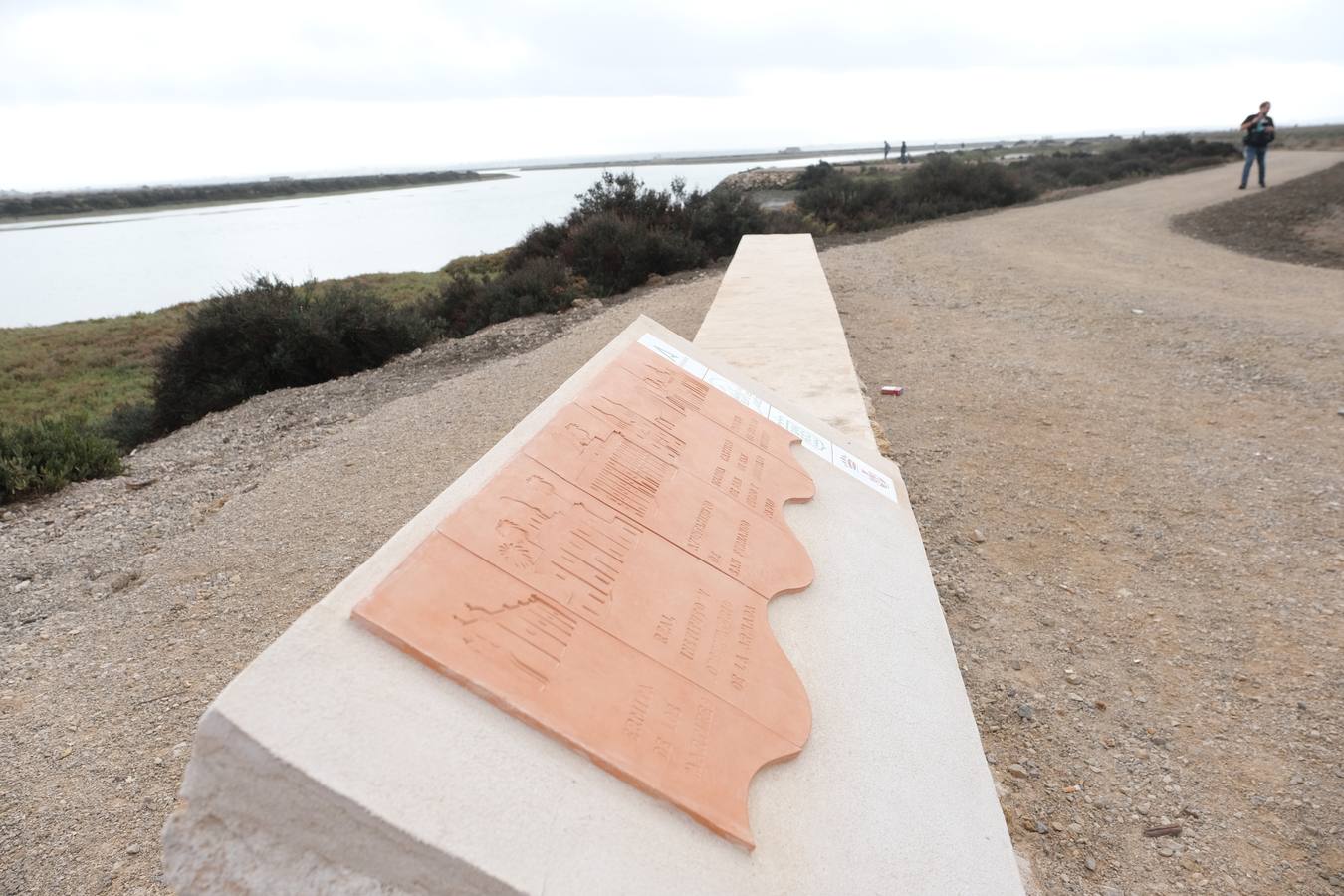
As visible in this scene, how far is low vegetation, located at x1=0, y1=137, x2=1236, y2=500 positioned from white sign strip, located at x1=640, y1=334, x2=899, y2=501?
496cm

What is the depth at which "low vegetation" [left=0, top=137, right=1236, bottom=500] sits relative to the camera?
8570 millimetres

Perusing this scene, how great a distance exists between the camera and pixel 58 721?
9.81ft

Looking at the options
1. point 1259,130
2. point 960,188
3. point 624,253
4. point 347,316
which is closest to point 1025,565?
point 347,316

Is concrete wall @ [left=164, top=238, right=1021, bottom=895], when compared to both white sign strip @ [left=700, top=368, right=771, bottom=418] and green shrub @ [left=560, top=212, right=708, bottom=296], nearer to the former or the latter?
white sign strip @ [left=700, top=368, right=771, bottom=418]

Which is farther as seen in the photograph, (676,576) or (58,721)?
(58,721)

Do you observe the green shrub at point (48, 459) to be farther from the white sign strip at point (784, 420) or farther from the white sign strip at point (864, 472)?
→ the white sign strip at point (864, 472)

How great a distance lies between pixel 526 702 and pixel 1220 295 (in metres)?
9.14

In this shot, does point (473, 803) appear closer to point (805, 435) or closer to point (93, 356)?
point (805, 435)

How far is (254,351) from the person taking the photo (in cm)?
882

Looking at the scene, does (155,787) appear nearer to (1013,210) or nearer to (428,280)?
(428,280)

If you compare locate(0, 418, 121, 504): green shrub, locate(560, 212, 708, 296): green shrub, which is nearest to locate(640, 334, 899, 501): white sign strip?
locate(0, 418, 121, 504): green shrub

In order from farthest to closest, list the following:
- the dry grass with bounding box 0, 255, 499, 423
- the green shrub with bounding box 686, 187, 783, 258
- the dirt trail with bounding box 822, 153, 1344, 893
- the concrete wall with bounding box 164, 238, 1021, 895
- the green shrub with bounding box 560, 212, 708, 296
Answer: the green shrub with bounding box 686, 187, 783, 258
the green shrub with bounding box 560, 212, 708, 296
the dry grass with bounding box 0, 255, 499, 423
the dirt trail with bounding box 822, 153, 1344, 893
the concrete wall with bounding box 164, 238, 1021, 895

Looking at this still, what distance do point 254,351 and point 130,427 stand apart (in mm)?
1462

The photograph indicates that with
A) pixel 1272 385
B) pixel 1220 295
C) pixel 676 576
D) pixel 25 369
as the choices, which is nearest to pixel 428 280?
pixel 25 369
